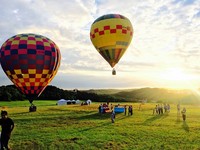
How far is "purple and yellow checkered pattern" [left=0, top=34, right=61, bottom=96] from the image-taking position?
37906 mm

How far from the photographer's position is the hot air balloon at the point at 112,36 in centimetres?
4009

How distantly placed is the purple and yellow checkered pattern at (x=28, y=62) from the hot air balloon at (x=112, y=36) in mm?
7337

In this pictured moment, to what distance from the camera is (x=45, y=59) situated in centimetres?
3869

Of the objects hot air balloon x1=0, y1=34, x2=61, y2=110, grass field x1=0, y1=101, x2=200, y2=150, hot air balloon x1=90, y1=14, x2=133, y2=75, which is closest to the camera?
grass field x1=0, y1=101, x2=200, y2=150

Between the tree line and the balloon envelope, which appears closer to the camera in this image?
the balloon envelope

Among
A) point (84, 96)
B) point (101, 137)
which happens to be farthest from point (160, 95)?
point (101, 137)

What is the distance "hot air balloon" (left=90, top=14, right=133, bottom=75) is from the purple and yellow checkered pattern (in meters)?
7.34

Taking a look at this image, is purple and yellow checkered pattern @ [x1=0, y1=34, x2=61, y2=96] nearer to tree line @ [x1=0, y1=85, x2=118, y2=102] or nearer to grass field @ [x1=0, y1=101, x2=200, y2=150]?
grass field @ [x1=0, y1=101, x2=200, y2=150]

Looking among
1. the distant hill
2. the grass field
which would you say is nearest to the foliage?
the distant hill

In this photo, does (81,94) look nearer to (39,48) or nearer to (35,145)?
(39,48)

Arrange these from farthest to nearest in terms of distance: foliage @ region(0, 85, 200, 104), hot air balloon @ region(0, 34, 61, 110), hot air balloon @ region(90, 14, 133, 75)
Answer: foliage @ region(0, 85, 200, 104), hot air balloon @ region(90, 14, 133, 75), hot air balloon @ region(0, 34, 61, 110)

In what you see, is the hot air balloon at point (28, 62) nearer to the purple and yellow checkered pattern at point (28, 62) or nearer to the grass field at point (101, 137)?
the purple and yellow checkered pattern at point (28, 62)

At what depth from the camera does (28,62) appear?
124 ft

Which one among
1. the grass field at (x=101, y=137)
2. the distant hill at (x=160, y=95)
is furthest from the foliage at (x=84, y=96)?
the grass field at (x=101, y=137)
